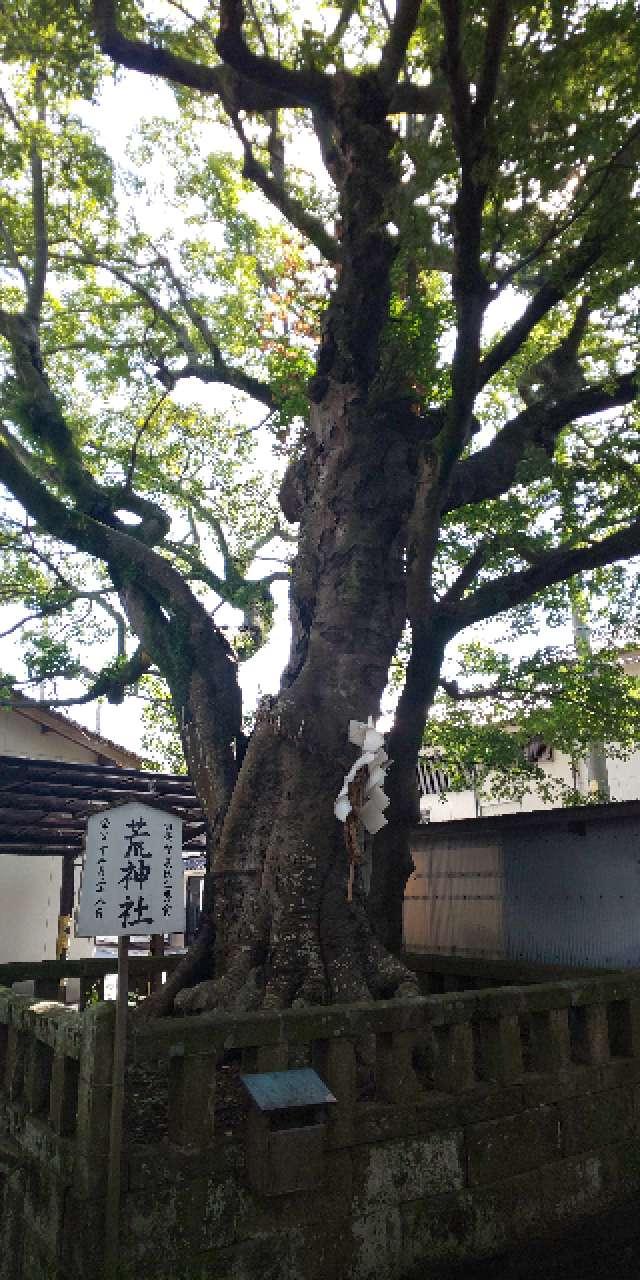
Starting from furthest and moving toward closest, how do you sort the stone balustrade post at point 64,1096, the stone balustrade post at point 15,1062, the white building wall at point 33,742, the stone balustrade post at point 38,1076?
the white building wall at point 33,742, the stone balustrade post at point 15,1062, the stone balustrade post at point 38,1076, the stone balustrade post at point 64,1096

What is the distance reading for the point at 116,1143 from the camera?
4.30 metres

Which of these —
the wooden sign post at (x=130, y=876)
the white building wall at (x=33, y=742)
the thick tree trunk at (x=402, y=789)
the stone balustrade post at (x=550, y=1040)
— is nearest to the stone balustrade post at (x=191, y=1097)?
the wooden sign post at (x=130, y=876)

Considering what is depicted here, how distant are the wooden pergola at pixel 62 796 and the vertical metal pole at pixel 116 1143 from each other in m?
7.70

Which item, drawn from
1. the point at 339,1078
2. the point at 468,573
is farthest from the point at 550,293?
the point at 339,1078

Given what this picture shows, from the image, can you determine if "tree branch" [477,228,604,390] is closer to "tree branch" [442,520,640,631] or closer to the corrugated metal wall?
"tree branch" [442,520,640,631]

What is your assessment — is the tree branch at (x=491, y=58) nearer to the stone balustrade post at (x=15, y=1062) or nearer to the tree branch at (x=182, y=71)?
the tree branch at (x=182, y=71)

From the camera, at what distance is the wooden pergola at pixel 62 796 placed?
12.7 metres

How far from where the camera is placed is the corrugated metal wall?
30.7 feet

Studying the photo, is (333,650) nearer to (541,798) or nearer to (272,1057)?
(272,1057)

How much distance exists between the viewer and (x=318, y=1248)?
16.0 ft

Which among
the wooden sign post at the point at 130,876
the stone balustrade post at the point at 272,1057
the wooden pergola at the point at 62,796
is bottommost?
the stone balustrade post at the point at 272,1057

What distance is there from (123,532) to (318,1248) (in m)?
7.93

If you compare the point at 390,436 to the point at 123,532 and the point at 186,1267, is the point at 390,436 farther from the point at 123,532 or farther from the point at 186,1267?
the point at 186,1267

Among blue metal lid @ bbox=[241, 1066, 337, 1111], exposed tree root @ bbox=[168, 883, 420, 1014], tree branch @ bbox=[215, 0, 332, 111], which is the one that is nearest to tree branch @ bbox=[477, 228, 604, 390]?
tree branch @ bbox=[215, 0, 332, 111]
